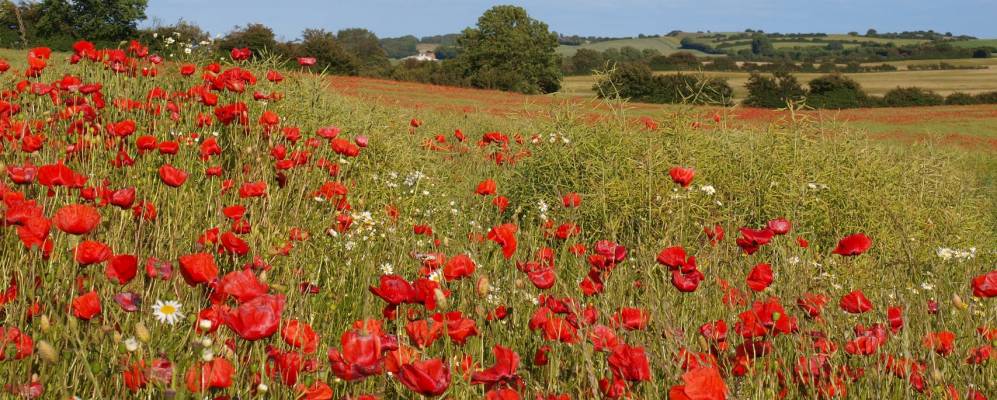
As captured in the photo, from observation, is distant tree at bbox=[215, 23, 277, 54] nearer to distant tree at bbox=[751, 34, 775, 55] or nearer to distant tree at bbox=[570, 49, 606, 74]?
distant tree at bbox=[570, 49, 606, 74]

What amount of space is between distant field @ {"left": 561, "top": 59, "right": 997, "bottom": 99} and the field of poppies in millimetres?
38294

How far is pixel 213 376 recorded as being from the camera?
4.91 ft

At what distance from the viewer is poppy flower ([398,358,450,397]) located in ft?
4.37

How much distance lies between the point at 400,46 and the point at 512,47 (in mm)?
110543

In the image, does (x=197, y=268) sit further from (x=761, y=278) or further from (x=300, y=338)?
(x=761, y=278)

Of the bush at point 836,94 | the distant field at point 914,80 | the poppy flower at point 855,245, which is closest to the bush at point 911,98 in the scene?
the bush at point 836,94

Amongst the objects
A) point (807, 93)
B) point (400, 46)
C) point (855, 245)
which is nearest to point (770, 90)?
point (807, 93)

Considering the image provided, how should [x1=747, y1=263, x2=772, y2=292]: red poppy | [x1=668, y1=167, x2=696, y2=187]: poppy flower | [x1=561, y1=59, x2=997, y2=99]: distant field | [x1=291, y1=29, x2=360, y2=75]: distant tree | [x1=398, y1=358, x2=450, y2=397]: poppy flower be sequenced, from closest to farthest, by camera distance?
1. [x1=398, y1=358, x2=450, y2=397]: poppy flower
2. [x1=747, y1=263, x2=772, y2=292]: red poppy
3. [x1=668, y1=167, x2=696, y2=187]: poppy flower
4. [x1=291, y1=29, x2=360, y2=75]: distant tree
5. [x1=561, y1=59, x2=997, y2=99]: distant field

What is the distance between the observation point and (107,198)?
2828mm

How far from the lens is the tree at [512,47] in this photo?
5550 cm

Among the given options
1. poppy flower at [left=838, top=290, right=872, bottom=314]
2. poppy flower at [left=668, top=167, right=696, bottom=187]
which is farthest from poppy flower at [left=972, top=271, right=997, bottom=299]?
poppy flower at [left=668, top=167, right=696, bottom=187]

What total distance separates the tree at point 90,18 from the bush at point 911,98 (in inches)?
1601

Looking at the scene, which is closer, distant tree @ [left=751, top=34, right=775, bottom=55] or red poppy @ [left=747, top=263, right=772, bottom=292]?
red poppy @ [left=747, top=263, right=772, bottom=292]

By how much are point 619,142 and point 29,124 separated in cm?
408
